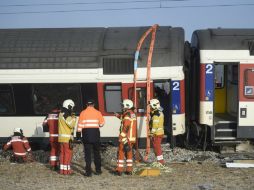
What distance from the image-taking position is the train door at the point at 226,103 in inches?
495

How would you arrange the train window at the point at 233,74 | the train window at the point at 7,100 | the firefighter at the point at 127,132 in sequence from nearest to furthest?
the firefighter at the point at 127,132 → the train window at the point at 7,100 → the train window at the point at 233,74

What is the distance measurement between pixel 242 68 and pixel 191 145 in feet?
8.89

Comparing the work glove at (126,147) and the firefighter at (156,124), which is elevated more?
the firefighter at (156,124)

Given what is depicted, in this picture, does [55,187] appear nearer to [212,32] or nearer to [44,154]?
[44,154]

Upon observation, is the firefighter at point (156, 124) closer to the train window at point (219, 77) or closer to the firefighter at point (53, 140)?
the firefighter at point (53, 140)

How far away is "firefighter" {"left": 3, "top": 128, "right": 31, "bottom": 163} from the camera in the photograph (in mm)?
11711

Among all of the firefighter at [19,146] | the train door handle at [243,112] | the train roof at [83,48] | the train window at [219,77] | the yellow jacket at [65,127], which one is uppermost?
the train roof at [83,48]

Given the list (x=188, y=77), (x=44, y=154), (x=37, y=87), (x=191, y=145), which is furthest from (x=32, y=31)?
(x=191, y=145)

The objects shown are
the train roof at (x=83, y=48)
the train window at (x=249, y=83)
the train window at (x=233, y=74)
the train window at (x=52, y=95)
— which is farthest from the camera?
the train window at (x=233, y=74)

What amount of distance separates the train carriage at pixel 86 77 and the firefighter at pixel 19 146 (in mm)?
965

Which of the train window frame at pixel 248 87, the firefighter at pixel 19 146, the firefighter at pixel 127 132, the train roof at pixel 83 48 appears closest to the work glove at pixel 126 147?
the firefighter at pixel 127 132

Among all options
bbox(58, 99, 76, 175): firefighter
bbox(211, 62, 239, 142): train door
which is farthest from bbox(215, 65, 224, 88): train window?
bbox(58, 99, 76, 175): firefighter

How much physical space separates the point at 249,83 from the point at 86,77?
14.6 feet

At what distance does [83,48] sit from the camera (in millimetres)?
12789
